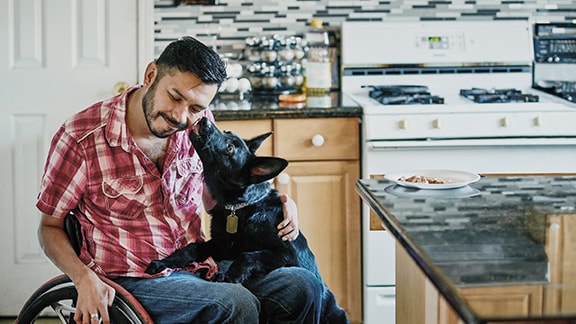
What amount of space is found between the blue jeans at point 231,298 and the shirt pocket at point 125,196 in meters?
0.17

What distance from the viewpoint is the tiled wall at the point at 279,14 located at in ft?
12.8

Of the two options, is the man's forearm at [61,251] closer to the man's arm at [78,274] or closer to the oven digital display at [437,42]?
the man's arm at [78,274]

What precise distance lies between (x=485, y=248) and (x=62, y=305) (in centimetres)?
101

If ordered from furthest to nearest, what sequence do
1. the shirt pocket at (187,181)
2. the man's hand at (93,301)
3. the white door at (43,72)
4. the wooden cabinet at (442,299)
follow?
the white door at (43,72)
the shirt pocket at (187,181)
the man's hand at (93,301)
the wooden cabinet at (442,299)

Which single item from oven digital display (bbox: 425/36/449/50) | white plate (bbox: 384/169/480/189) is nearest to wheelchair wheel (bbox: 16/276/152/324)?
white plate (bbox: 384/169/480/189)

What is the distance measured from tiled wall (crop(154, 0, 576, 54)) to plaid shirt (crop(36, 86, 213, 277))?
1.74m

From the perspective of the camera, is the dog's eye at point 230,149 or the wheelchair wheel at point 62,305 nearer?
the wheelchair wheel at point 62,305

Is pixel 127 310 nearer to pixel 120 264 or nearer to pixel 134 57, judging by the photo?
pixel 120 264

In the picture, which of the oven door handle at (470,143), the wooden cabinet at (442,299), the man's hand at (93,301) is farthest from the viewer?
the oven door handle at (470,143)

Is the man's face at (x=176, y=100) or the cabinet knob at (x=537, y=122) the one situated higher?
the man's face at (x=176, y=100)

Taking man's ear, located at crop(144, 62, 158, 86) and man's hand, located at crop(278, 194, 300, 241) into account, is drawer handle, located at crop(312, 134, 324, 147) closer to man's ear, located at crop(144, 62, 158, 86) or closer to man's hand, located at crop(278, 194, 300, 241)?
man's hand, located at crop(278, 194, 300, 241)

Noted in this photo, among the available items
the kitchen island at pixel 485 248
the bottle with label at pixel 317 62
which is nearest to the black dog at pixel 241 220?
the kitchen island at pixel 485 248

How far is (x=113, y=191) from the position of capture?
212 centimetres

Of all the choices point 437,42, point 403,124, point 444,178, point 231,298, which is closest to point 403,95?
point 403,124
